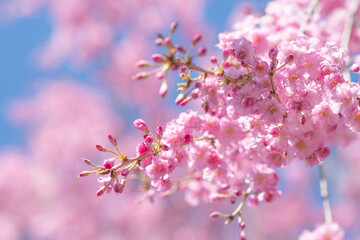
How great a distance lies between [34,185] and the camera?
9273 millimetres

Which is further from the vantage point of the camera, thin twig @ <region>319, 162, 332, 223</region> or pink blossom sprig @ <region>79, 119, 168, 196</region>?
thin twig @ <region>319, 162, 332, 223</region>

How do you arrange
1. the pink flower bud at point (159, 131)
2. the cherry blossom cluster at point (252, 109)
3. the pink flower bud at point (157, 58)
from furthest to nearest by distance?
the pink flower bud at point (159, 131) < the cherry blossom cluster at point (252, 109) < the pink flower bud at point (157, 58)

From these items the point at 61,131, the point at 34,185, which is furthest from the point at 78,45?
the point at 34,185

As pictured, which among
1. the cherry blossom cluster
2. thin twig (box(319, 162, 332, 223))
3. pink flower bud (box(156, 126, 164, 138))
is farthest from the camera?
thin twig (box(319, 162, 332, 223))

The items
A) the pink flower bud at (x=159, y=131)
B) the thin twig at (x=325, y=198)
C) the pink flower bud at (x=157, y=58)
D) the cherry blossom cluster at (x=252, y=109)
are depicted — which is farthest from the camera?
the thin twig at (x=325, y=198)

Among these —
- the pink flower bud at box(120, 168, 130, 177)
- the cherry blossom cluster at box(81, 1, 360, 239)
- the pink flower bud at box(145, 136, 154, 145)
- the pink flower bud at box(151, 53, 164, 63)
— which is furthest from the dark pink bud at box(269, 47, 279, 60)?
the pink flower bud at box(120, 168, 130, 177)

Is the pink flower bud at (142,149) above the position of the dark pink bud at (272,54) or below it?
below

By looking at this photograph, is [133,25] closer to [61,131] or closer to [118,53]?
[118,53]

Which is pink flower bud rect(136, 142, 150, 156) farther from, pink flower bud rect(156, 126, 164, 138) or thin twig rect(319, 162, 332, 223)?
thin twig rect(319, 162, 332, 223)

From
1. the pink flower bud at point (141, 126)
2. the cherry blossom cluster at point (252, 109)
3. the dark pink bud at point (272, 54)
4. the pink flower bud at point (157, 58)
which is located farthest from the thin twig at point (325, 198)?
the pink flower bud at point (157, 58)

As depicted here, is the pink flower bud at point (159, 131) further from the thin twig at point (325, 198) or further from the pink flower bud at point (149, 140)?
the thin twig at point (325, 198)

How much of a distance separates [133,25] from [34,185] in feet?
14.5

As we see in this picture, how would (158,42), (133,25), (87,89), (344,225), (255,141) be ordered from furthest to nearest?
(87,89)
(133,25)
(344,225)
(255,141)
(158,42)

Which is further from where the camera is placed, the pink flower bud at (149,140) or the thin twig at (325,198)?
the thin twig at (325,198)
